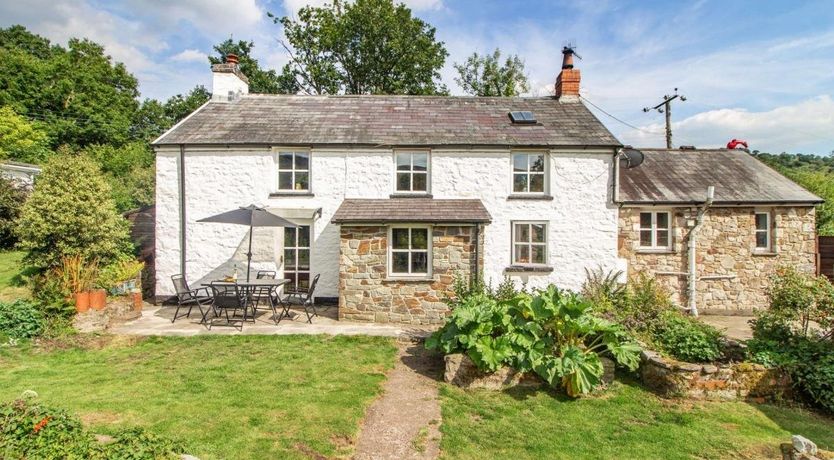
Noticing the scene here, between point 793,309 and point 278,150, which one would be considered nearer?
point 793,309

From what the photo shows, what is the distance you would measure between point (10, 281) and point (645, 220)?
1928 cm

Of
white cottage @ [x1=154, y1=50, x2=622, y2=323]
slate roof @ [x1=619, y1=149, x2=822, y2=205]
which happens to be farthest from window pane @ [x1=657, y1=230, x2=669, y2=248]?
white cottage @ [x1=154, y1=50, x2=622, y2=323]

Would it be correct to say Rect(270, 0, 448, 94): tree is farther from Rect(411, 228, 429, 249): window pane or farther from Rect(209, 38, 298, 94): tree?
Rect(411, 228, 429, 249): window pane

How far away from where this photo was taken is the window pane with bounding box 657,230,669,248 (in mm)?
13156

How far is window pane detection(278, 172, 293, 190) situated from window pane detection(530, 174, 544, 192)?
772 cm

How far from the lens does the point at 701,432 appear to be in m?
5.28

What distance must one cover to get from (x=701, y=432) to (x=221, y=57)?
40565mm

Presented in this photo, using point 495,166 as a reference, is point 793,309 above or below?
A: below

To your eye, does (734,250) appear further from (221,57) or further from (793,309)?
(221,57)

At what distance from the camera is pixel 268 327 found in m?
9.59

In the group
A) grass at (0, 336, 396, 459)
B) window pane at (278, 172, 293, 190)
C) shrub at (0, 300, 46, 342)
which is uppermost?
window pane at (278, 172, 293, 190)

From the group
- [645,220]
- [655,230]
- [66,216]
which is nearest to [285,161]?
[66,216]

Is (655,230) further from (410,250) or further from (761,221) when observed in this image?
(410,250)

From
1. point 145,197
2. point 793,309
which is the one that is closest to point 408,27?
point 145,197
